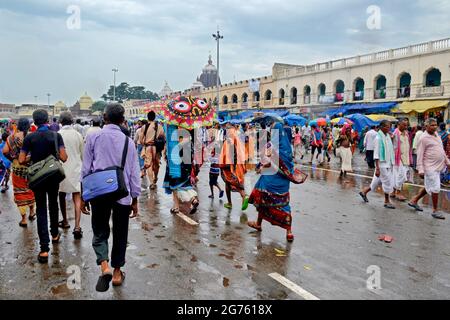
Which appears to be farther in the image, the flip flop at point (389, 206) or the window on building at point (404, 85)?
the window on building at point (404, 85)

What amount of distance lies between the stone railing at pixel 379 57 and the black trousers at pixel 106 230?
24896 millimetres

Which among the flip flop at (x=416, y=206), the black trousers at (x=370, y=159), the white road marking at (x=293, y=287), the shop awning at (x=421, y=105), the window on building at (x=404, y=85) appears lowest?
the white road marking at (x=293, y=287)

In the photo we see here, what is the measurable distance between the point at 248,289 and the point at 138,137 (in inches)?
266

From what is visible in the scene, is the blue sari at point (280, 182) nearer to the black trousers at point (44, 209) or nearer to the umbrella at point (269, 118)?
the umbrella at point (269, 118)

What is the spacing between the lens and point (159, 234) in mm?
5469

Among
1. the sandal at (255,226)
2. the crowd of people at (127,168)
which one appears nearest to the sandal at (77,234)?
the crowd of people at (127,168)

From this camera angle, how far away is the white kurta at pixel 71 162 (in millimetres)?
5492

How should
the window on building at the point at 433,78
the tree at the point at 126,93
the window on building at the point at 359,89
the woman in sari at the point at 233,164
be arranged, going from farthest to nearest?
the tree at the point at 126,93 < the window on building at the point at 359,89 < the window on building at the point at 433,78 < the woman in sari at the point at 233,164

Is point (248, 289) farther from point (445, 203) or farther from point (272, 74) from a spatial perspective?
point (272, 74)

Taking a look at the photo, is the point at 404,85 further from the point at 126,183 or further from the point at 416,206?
the point at 126,183

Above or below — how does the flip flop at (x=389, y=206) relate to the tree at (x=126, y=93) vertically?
below
